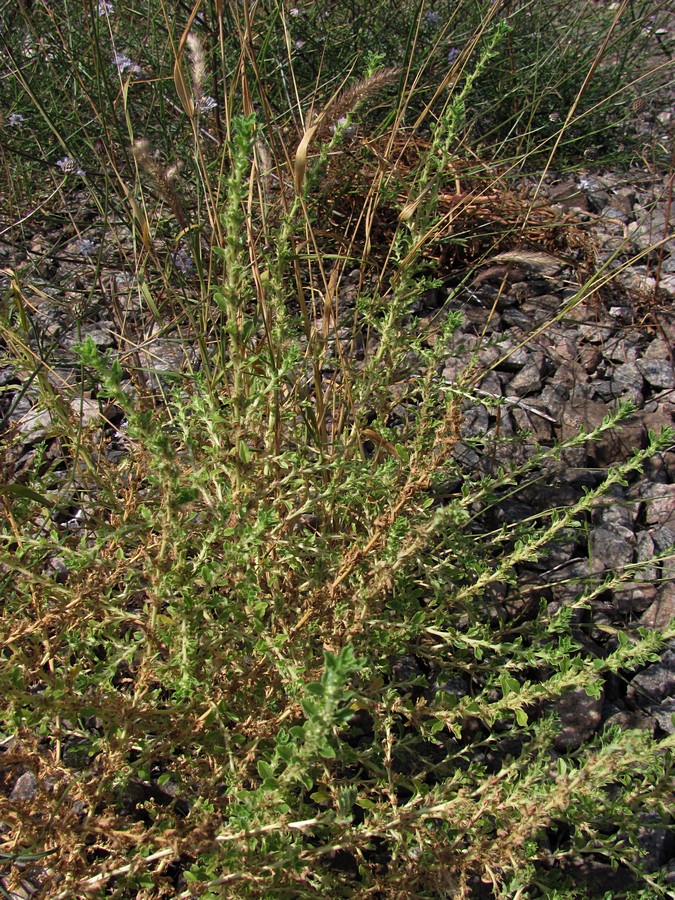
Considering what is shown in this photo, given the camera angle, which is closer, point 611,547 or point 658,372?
point 611,547

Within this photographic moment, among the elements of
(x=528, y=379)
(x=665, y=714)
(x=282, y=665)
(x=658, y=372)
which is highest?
(x=282, y=665)

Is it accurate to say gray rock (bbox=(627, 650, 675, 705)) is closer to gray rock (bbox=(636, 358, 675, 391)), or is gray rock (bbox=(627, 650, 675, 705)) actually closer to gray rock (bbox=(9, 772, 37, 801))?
gray rock (bbox=(636, 358, 675, 391))

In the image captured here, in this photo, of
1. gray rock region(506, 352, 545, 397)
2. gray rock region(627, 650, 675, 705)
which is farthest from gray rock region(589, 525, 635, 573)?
gray rock region(506, 352, 545, 397)

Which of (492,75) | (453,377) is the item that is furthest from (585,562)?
(492,75)

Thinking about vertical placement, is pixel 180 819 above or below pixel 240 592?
below

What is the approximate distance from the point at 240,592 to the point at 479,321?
1611mm

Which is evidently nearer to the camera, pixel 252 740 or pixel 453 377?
pixel 252 740

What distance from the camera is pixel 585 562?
6.52 feet

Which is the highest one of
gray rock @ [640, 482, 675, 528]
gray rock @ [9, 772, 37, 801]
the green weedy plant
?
the green weedy plant

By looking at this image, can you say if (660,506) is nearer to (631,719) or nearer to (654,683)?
(654,683)

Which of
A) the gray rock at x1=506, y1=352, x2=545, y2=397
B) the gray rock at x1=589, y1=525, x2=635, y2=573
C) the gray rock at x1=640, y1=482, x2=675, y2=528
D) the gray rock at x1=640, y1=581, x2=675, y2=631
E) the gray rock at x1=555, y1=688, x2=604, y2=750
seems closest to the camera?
the gray rock at x1=555, y1=688, x2=604, y2=750

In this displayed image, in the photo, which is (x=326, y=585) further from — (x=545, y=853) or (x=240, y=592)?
(x=545, y=853)

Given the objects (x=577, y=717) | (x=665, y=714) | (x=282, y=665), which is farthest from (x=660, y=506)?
(x=282, y=665)

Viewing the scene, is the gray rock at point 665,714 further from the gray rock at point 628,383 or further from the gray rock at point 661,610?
the gray rock at point 628,383
